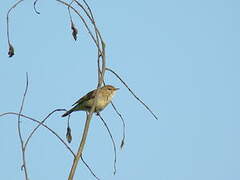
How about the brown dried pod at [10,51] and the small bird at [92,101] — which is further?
the small bird at [92,101]

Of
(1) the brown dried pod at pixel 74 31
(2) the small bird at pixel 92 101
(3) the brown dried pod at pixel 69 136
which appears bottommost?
(3) the brown dried pod at pixel 69 136

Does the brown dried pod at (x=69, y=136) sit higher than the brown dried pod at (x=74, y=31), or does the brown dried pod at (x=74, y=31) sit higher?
the brown dried pod at (x=74, y=31)

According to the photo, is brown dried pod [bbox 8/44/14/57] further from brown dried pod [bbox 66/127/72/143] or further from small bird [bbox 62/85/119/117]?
small bird [bbox 62/85/119/117]

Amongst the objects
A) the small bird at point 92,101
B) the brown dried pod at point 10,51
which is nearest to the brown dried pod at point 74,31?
the brown dried pod at point 10,51

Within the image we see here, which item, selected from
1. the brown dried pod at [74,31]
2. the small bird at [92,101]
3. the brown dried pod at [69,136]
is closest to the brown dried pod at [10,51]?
the brown dried pod at [74,31]

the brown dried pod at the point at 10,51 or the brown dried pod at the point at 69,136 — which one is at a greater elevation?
the brown dried pod at the point at 10,51

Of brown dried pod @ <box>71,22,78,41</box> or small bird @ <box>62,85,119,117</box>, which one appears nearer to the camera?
brown dried pod @ <box>71,22,78,41</box>

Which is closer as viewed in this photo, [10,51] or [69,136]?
[10,51]

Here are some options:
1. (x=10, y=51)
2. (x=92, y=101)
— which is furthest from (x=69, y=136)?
(x=92, y=101)

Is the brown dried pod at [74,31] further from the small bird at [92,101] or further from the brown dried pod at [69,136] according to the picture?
the small bird at [92,101]

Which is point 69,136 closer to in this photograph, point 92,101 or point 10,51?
point 10,51

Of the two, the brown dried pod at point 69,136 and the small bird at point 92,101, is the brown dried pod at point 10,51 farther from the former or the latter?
the small bird at point 92,101

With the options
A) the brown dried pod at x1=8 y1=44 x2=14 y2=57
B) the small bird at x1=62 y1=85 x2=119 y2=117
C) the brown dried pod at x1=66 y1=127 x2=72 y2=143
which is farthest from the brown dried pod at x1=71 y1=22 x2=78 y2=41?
the small bird at x1=62 y1=85 x2=119 y2=117

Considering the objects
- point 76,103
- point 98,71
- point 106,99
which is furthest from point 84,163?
point 76,103
